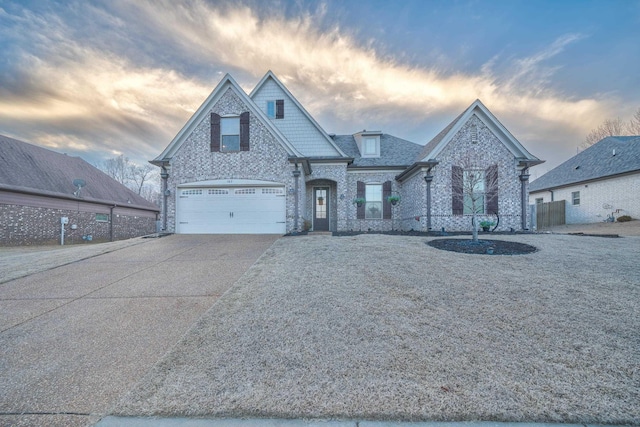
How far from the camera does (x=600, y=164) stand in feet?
61.2

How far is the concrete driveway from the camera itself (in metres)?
2.42

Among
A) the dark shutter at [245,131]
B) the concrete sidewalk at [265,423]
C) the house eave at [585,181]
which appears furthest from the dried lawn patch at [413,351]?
the house eave at [585,181]

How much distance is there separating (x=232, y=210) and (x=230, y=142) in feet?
9.87

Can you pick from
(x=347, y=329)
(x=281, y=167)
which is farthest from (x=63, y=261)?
(x=347, y=329)

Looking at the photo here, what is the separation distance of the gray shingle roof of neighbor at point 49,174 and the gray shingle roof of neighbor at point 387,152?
17629mm

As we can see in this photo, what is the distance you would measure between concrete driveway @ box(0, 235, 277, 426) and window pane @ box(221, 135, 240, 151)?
19.9ft

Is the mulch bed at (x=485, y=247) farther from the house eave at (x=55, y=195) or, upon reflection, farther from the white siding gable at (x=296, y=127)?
the house eave at (x=55, y=195)

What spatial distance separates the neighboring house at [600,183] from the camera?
52.5ft

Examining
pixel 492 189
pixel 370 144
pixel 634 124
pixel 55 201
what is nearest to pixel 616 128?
pixel 634 124

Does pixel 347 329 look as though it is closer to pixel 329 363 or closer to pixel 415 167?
pixel 329 363

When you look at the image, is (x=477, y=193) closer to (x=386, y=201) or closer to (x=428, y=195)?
(x=428, y=195)

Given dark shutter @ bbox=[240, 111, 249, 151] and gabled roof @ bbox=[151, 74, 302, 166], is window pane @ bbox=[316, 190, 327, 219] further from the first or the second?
dark shutter @ bbox=[240, 111, 249, 151]

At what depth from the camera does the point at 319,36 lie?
37.1 feet

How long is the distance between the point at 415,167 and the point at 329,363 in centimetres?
1161
